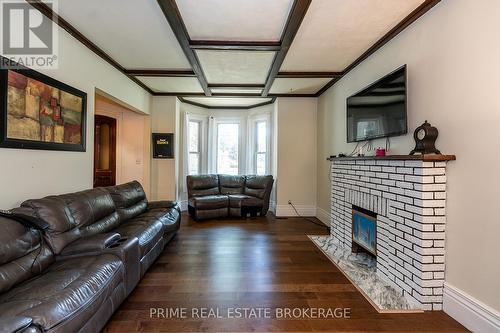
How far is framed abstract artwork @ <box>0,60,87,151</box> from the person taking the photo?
77.9 inches

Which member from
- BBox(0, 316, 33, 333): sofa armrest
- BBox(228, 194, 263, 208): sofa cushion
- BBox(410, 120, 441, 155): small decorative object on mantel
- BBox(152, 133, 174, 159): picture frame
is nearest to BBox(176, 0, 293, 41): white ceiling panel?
BBox(410, 120, 441, 155): small decorative object on mantel

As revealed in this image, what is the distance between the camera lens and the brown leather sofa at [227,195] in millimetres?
4816

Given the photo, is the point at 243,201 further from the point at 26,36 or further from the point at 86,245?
the point at 26,36

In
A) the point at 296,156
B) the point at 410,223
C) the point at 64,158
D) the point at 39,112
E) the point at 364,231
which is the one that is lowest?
the point at 364,231

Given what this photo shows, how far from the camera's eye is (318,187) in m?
5.07

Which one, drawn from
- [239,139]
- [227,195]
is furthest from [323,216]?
[239,139]

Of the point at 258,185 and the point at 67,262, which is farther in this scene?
the point at 258,185

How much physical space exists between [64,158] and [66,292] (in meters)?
1.80

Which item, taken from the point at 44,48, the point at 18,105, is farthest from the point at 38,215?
the point at 44,48

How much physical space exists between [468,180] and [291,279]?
1.74 metres

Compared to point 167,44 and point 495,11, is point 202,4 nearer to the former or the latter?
point 167,44

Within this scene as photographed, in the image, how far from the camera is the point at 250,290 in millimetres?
2275

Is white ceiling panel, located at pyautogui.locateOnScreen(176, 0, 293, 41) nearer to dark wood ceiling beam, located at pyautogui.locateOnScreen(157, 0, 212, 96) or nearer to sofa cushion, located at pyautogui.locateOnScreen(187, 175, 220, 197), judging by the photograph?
dark wood ceiling beam, located at pyautogui.locateOnScreen(157, 0, 212, 96)

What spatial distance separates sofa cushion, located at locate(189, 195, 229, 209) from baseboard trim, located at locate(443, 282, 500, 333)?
365 cm
